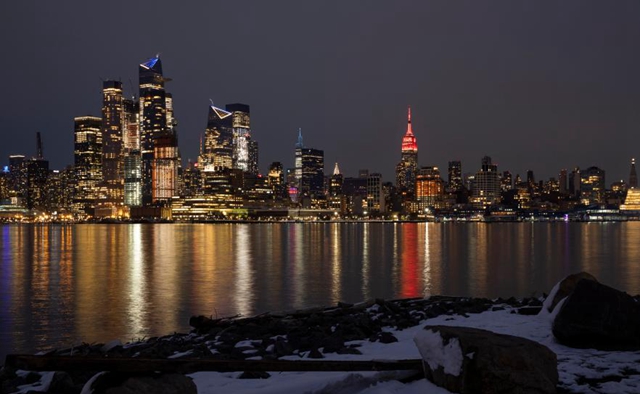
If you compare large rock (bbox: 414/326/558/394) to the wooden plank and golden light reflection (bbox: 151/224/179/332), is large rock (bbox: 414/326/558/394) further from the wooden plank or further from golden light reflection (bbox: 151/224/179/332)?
golden light reflection (bbox: 151/224/179/332)

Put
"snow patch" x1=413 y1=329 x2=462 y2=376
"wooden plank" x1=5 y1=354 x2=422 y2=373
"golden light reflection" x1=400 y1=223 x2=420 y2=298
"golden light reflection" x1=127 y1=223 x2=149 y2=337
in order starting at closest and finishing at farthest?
"wooden plank" x1=5 y1=354 x2=422 y2=373
"snow patch" x1=413 y1=329 x2=462 y2=376
"golden light reflection" x1=127 y1=223 x2=149 y2=337
"golden light reflection" x1=400 y1=223 x2=420 y2=298

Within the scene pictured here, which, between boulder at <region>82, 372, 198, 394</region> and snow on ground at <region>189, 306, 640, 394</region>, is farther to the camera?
snow on ground at <region>189, 306, 640, 394</region>

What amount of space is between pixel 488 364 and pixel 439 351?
657 mm

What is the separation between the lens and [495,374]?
700 centimetres

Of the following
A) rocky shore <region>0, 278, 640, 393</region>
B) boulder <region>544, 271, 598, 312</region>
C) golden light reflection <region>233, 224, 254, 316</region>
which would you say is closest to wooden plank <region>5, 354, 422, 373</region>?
rocky shore <region>0, 278, 640, 393</region>

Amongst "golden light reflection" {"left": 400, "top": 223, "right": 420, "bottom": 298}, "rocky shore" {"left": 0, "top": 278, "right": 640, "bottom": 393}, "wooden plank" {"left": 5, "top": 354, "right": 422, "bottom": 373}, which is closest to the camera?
"wooden plank" {"left": 5, "top": 354, "right": 422, "bottom": 373}

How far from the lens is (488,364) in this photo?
7043mm

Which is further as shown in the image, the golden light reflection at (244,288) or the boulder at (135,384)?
the golden light reflection at (244,288)

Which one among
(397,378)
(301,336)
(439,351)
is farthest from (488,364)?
(301,336)

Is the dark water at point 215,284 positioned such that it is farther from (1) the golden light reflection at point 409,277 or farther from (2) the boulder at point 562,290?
(2) the boulder at point 562,290

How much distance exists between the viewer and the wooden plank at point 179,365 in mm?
7008

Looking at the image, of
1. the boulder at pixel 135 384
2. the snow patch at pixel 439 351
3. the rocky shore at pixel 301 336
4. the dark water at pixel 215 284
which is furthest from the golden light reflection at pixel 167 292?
the snow patch at pixel 439 351

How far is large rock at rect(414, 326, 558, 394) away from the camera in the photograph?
702 centimetres

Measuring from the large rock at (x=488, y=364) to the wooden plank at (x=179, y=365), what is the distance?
75 centimetres
